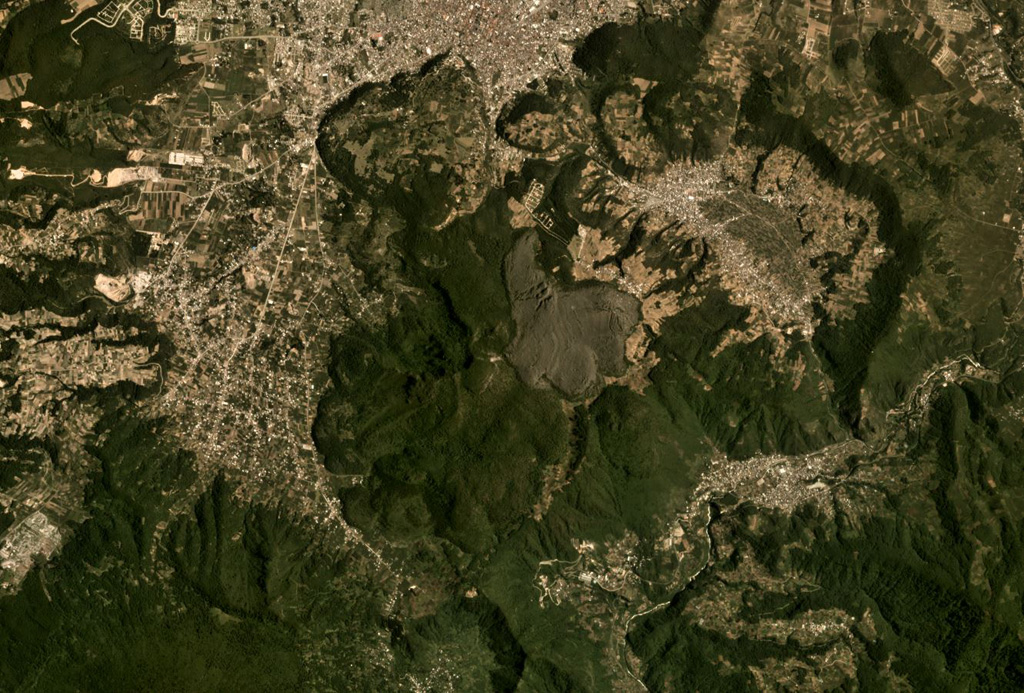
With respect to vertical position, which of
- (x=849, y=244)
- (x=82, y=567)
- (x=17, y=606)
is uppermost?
(x=849, y=244)

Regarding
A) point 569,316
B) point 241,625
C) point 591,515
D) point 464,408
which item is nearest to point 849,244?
point 569,316

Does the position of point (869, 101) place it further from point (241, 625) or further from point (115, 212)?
point (241, 625)

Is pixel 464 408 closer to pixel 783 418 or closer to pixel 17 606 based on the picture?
pixel 783 418

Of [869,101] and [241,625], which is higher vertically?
[869,101]

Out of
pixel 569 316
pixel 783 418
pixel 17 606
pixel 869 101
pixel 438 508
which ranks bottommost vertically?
pixel 17 606

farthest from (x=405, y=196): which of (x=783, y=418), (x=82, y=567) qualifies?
(x=82, y=567)

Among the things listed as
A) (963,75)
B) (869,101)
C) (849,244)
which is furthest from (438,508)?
(963,75)

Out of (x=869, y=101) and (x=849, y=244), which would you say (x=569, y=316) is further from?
(x=869, y=101)

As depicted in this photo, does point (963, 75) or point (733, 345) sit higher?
point (963, 75)
